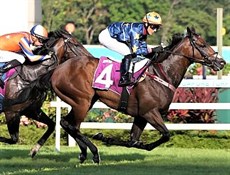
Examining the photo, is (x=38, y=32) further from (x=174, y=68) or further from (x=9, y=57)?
(x=174, y=68)

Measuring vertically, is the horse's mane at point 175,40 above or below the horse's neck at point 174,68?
above

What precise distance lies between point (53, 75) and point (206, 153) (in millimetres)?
2538

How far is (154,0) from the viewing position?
152ft

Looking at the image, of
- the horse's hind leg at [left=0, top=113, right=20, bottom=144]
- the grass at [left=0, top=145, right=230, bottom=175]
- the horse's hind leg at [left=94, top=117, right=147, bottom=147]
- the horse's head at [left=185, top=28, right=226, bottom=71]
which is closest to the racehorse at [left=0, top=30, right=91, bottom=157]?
the horse's hind leg at [left=0, top=113, right=20, bottom=144]

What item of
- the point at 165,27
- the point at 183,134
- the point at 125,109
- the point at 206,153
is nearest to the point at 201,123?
the point at 183,134

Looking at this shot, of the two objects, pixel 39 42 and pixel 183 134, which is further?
pixel 183 134

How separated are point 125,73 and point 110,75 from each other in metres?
0.24

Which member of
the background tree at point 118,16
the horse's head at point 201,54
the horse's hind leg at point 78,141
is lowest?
the background tree at point 118,16

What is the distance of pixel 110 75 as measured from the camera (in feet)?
35.1

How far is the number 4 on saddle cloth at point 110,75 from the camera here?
10.6m

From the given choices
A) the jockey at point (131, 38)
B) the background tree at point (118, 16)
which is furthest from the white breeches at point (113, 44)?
the background tree at point (118, 16)

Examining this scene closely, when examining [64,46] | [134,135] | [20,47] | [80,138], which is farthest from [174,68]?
[20,47]

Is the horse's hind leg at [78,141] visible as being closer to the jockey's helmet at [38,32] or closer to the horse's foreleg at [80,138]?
the horse's foreleg at [80,138]

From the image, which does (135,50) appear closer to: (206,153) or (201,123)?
(206,153)
